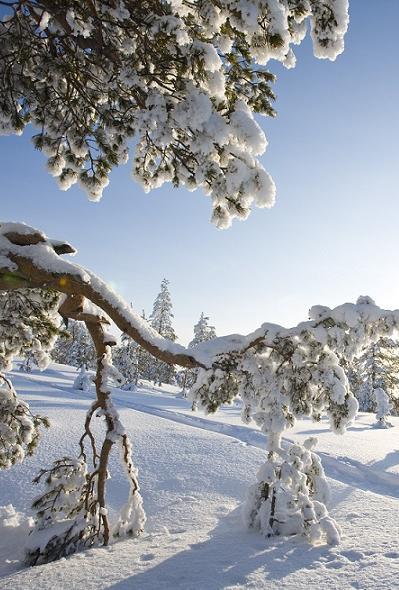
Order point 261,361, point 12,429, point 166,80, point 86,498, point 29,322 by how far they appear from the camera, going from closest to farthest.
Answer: point 166,80
point 261,361
point 86,498
point 29,322
point 12,429

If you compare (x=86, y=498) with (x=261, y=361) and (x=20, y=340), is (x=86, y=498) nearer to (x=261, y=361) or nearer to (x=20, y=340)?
(x=20, y=340)

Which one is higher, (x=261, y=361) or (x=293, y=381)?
(x=261, y=361)

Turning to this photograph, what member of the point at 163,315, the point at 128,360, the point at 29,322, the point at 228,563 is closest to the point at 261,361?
the point at 228,563

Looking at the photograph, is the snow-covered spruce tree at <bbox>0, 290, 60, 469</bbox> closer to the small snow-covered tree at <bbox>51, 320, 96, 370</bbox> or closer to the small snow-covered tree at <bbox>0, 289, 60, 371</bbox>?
the small snow-covered tree at <bbox>0, 289, 60, 371</bbox>

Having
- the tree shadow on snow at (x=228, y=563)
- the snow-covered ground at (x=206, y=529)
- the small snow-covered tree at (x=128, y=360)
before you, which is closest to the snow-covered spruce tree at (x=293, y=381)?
the tree shadow on snow at (x=228, y=563)

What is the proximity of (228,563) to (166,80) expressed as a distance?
4806 millimetres

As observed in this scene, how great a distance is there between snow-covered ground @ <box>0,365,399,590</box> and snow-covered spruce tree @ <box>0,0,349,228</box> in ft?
11.4

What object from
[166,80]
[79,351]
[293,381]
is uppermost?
[166,80]

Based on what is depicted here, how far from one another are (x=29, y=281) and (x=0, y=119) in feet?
7.30

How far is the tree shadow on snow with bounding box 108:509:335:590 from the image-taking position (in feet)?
12.4

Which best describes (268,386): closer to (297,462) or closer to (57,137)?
(297,462)

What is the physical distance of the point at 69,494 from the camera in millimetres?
5516

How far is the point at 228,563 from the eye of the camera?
4.20 metres

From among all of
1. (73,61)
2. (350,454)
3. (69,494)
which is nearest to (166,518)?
(69,494)
